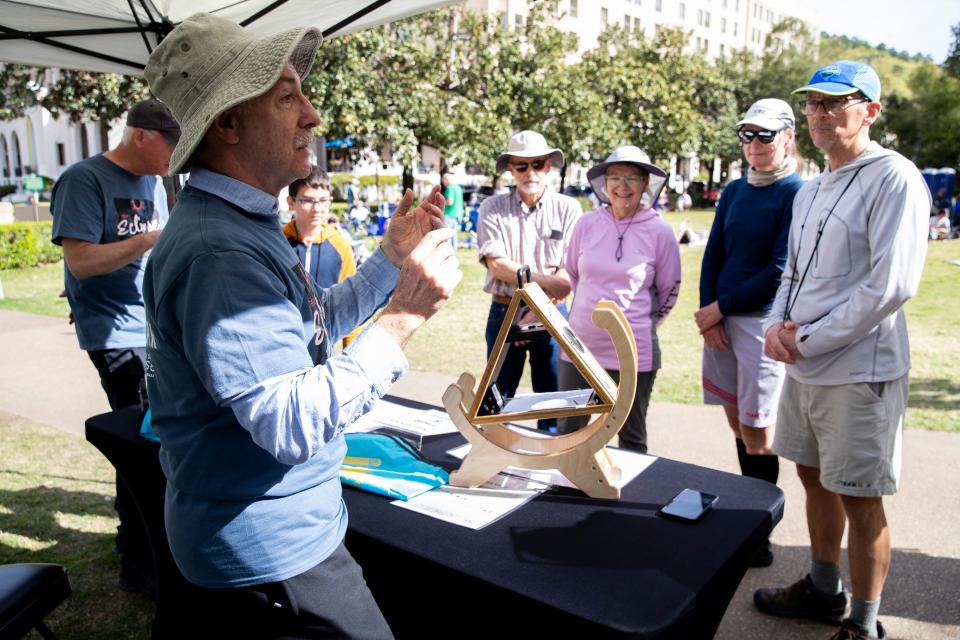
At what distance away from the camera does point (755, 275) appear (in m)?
3.34

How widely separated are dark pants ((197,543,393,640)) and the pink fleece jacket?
213 cm

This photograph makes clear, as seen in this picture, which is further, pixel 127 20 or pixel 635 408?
pixel 127 20

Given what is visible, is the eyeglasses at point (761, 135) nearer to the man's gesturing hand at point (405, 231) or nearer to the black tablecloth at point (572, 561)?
A: the black tablecloth at point (572, 561)

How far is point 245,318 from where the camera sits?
1.32 metres

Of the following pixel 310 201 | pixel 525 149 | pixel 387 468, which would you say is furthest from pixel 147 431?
pixel 525 149

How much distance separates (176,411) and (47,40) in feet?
10.4

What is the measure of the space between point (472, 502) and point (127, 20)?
319 centimetres

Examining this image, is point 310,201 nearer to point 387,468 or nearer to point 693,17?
point 387,468

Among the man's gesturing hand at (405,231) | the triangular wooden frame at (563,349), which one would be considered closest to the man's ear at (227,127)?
the man's gesturing hand at (405,231)

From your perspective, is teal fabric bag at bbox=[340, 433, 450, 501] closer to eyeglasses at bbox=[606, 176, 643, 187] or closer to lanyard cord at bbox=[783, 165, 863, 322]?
lanyard cord at bbox=[783, 165, 863, 322]

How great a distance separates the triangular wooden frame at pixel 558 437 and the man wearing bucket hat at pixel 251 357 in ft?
1.90

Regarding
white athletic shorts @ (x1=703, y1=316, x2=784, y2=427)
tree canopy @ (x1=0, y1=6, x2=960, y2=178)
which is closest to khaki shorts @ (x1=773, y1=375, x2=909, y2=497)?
white athletic shorts @ (x1=703, y1=316, x2=784, y2=427)

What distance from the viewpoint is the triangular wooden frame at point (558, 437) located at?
6.66ft

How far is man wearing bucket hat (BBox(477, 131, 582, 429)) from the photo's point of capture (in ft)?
14.0
